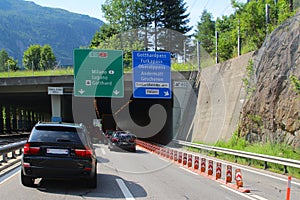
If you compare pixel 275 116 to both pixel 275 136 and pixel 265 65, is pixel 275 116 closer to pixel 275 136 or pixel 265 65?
pixel 275 136

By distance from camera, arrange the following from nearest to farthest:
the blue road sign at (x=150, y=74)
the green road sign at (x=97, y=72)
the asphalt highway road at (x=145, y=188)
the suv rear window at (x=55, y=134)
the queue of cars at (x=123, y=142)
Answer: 1. the asphalt highway road at (x=145, y=188)
2. the suv rear window at (x=55, y=134)
3. the queue of cars at (x=123, y=142)
4. the blue road sign at (x=150, y=74)
5. the green road sign at (x=97, y=72)

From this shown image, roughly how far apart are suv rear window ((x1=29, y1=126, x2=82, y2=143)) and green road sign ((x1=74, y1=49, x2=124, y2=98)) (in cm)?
2049

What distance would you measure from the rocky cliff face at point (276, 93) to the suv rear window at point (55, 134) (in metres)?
10.2

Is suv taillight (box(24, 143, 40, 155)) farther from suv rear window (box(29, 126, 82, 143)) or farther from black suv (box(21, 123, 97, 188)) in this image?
suv rear window (box(29, 126, 82, 143))

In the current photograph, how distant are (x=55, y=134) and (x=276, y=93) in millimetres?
12818

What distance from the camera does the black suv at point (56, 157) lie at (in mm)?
9109

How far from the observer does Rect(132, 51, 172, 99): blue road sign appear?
29.8 metres

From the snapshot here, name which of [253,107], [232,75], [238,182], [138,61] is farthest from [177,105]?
[238,182]

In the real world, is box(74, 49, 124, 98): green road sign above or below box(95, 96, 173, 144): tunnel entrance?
above

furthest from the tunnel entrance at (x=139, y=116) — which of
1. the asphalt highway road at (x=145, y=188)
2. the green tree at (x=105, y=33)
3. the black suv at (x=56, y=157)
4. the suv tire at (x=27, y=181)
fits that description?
the black suv at (x=56, y=157)

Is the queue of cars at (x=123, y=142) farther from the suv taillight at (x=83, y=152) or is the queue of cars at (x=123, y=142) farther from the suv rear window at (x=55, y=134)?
the suv taillight at (x=83, y=152)

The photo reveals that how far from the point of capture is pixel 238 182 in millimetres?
10312

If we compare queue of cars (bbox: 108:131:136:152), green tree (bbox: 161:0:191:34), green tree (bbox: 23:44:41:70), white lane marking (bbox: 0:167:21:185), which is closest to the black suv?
white lane marking (bbox: 0:167:21:185)

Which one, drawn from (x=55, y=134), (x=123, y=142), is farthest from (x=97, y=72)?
(x=55, y=134)
